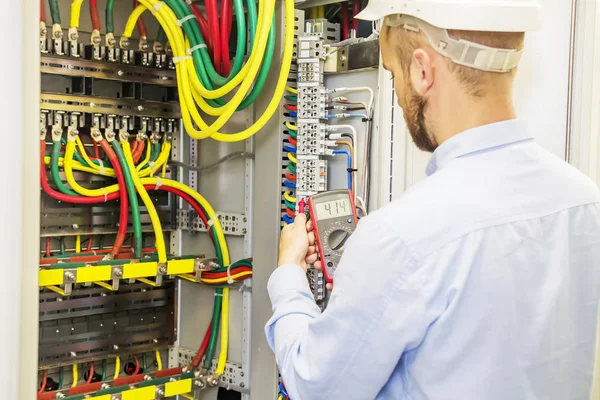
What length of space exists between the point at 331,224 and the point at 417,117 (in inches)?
23.9

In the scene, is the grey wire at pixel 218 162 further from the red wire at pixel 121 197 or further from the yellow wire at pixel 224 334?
the yellow wire at pixel 224 334

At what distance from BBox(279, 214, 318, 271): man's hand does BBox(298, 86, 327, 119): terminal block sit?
538 millimetres

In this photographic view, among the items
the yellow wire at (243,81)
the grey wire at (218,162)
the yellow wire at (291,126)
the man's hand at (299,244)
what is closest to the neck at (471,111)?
the man's hand at (299,244)

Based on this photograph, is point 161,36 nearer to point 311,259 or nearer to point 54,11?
point 54,11

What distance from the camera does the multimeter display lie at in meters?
1.73

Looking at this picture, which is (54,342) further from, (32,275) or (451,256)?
(451,256)

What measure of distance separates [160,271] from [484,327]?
5.01ft

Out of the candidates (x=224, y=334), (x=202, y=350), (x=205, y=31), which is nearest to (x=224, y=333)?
(x=224, y=334)

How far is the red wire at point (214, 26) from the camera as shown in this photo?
2174mm

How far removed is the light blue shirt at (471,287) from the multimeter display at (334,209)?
613 millimetres

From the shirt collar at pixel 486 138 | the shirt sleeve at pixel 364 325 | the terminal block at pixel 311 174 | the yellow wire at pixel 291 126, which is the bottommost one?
the shirt sleeve at pixel 364 325

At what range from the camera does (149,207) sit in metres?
2.42

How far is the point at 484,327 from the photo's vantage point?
1027 millimetres

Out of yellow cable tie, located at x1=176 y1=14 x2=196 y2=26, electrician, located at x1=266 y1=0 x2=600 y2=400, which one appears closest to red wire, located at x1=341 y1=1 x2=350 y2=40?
yellow cable tie, located at x1=176 y1=14 x2=196 y2=26
